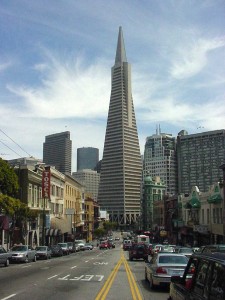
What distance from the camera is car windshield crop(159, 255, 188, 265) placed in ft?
55.1

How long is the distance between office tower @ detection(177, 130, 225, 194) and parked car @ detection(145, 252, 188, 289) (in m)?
123

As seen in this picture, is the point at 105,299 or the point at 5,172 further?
the point at 5,172

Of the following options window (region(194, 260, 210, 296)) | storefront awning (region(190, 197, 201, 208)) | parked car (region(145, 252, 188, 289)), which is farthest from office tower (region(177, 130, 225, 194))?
window (region(194, 260, 210, 296))

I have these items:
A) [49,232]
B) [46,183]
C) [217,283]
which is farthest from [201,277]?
[49,232]

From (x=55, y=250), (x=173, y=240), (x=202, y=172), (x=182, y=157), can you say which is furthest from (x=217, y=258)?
(x=182, y=157)

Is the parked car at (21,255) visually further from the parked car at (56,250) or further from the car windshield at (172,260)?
the car windshield at (172,260)

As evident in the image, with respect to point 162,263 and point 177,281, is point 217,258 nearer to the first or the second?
point 177,281

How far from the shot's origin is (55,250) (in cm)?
5141

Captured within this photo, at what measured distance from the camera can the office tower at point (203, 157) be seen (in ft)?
A: 461

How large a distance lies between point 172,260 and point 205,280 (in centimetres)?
1075

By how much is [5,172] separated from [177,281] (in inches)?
1175

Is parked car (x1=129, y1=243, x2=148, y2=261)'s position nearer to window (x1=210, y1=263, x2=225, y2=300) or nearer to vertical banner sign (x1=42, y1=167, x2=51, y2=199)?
vertical banner sign (x1=42, y1=167, x2=51, y2=199)

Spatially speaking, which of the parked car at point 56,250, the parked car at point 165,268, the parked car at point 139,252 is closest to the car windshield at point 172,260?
the parked car at point 165,268

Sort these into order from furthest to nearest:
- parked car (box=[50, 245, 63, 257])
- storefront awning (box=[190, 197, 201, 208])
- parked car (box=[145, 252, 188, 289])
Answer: storefront awning (box=[190, 197, 201, 208]) < parked car (box=[50, 245, 63, 257]) < parked car (box=[145, 252, 188, 289])
